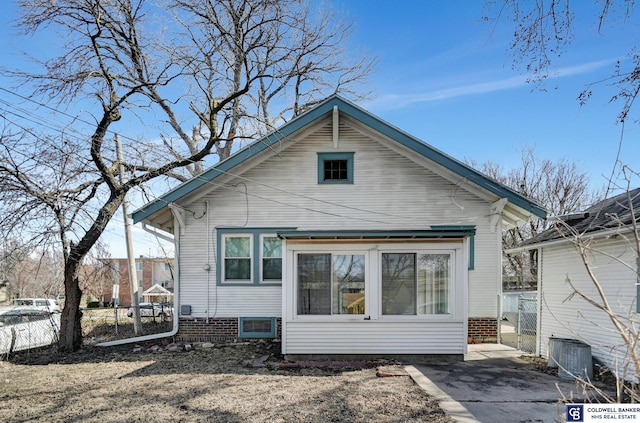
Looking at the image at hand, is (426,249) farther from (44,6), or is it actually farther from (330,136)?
(44,6)

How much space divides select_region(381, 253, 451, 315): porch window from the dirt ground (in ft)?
4.04

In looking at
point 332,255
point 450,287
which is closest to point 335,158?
point 332,255

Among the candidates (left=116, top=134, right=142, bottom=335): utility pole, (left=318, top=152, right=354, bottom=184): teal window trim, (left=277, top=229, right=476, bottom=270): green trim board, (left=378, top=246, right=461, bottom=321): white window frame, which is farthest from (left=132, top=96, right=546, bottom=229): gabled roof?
(left=116, top=134, right=142, bottom=335): utility pole

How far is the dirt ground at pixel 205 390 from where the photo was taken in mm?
5770

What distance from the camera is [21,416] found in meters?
5.90

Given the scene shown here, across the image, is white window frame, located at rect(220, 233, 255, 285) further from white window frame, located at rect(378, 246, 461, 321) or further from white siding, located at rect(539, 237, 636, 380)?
white siding, located at rect(539, 237, 636, 380)

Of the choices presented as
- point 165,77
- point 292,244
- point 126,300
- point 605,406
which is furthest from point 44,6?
point 126,300

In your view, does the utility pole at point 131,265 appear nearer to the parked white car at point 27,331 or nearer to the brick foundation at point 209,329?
the parked white car at point 27,331

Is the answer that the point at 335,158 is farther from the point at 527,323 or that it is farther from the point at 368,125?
the point at 527,323

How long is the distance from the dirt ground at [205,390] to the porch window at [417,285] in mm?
1231

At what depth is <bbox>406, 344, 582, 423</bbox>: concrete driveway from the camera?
572 centimetres

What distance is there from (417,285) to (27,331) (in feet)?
32.6

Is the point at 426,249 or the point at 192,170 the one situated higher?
the point at 192,170

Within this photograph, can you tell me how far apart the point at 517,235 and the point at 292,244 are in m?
22.9
